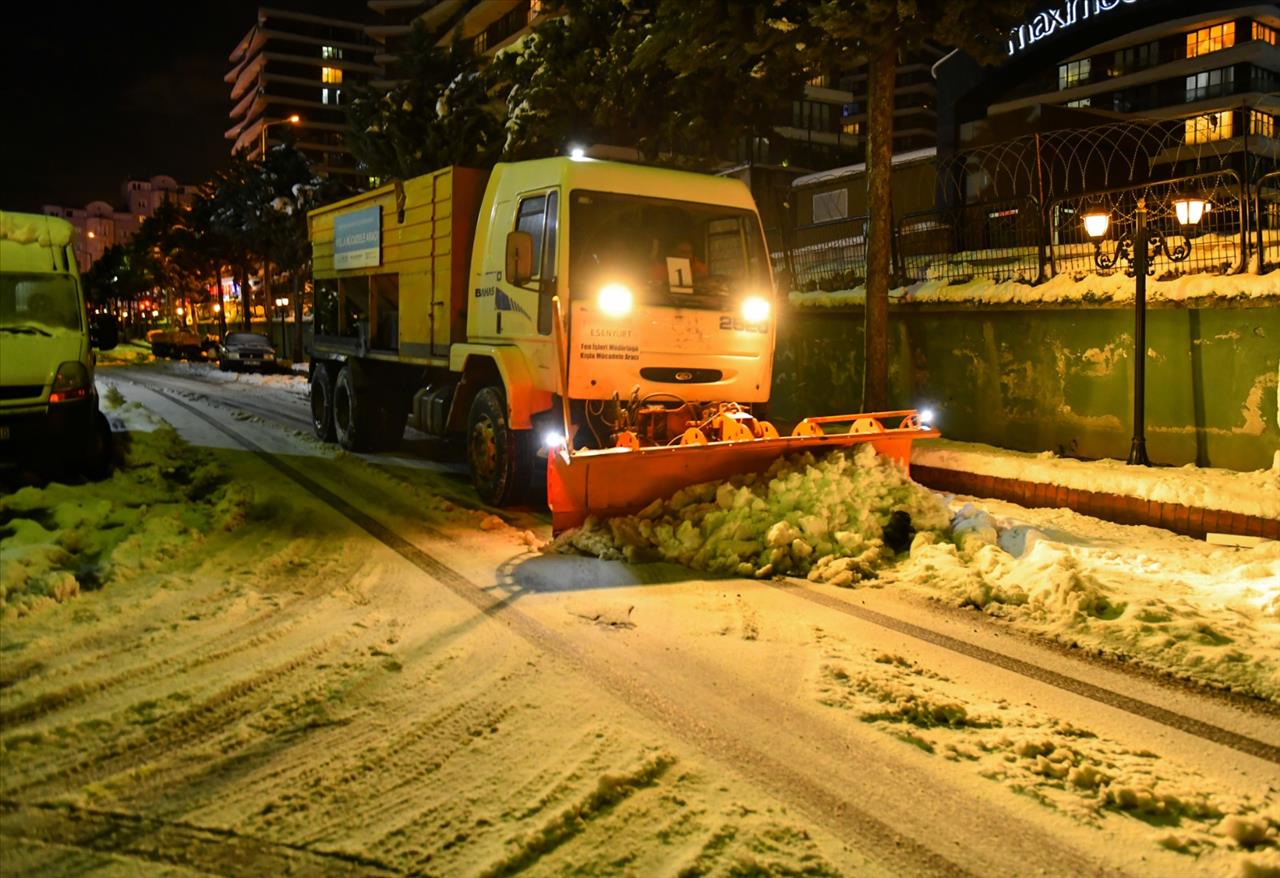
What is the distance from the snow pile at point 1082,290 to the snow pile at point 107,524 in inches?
335

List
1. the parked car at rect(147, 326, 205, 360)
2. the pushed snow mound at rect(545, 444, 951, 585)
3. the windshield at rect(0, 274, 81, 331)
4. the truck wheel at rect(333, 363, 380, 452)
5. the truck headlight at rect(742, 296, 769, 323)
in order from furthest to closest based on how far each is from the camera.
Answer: the parked car at rect(147, 326, 205, 360) → the truck wheel at rect(333, 363, 380, 452) → the windshield at rect(0, 274, 81, 331) → the truck headlight at rect(742, 296, 769, 323) → the pushed snow mound at rect(545, 444, 951, 585)

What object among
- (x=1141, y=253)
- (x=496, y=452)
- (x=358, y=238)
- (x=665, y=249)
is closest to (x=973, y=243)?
(x=1141, y=253)

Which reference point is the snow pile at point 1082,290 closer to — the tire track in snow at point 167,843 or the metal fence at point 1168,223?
the metal fence at point 1168,223

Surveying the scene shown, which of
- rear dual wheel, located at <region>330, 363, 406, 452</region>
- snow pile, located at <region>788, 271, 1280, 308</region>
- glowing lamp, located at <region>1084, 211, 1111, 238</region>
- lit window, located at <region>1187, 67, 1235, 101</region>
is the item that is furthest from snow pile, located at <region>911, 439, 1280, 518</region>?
lit window, located at <region>1187, 67, 1235, 101</region>

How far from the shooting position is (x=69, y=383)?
10.1m

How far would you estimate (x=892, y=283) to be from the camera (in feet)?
46.8

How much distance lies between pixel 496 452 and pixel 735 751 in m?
5.84

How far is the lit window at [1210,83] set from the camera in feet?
199

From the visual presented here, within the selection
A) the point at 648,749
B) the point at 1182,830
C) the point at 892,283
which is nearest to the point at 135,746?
the point at 648,749

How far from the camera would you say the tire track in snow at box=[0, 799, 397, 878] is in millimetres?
3305

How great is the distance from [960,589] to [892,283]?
8.29m

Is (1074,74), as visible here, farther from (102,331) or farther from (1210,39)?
(102,331)

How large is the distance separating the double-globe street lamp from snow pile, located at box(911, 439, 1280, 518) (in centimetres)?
44

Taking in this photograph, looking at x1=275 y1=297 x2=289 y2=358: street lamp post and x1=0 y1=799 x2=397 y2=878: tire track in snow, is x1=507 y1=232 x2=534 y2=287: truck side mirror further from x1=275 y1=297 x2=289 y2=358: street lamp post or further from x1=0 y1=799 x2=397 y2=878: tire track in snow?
x1=275 y1=297 x2=289 y2=358: street lamp post
